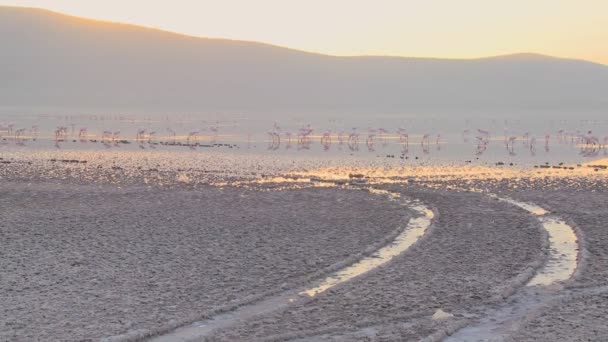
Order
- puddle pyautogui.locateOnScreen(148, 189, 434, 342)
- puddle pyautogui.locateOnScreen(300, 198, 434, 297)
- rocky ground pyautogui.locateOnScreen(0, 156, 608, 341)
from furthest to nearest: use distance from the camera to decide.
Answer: puddle pyautogui.locateOnScreen(300, 198, 434, 297), rocky ground pyautogui.locateOnScreen(0, 156, 608, 341), puddle pyautogui.locateOnScreen(148, 189, 434, 342)

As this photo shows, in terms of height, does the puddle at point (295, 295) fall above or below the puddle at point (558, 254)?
below

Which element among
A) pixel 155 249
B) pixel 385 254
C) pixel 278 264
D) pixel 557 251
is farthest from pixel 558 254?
pixel 155 249

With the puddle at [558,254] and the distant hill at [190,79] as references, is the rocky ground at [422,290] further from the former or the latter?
the distant hill at [190,79]

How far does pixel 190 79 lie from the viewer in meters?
166

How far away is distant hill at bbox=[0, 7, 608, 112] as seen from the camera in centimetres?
14912

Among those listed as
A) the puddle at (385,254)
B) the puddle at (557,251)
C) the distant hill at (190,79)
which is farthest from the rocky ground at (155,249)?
the distant hill at (190,79)

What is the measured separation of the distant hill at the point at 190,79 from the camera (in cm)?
14912

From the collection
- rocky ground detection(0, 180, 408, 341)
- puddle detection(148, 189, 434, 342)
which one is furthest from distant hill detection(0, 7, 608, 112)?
puddle detection(148, 189, 434, 342)

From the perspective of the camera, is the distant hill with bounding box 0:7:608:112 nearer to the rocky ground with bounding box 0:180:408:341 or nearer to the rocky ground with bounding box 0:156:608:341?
the rocky ground with bounding box 0:180:408:341

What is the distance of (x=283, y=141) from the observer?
42594mm

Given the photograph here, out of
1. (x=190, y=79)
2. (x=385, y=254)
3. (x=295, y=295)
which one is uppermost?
(x=190, y=79)

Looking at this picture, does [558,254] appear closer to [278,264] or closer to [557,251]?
[557,251]

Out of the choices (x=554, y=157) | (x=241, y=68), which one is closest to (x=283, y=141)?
(x=554, y=157)

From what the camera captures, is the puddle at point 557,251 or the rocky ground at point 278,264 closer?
the rocky ground at point 278,264
